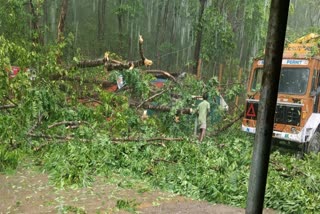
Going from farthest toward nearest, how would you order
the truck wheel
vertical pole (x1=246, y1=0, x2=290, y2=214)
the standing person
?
the standing person
the truck wheel
vertical pole (x1=246, y1=0, x2=290, y2=214)

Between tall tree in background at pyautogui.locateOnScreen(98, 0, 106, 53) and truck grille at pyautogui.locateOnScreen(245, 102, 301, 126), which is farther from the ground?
tall tree in background at pyautogui.locateOnScreen(98, 0, 106, 53)

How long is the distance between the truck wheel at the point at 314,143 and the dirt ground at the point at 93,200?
5.28 meters

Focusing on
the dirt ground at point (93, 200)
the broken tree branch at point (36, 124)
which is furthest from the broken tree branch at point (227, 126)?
the dirt ground at point (93, 200)

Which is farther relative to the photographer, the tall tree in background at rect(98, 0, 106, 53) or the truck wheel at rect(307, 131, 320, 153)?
the tall tree in background at rect(98, 0, 106, 53)

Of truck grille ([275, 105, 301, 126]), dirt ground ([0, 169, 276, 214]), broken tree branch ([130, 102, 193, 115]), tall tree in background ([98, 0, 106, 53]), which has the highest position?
tall tree in background ([98, 0, 106, 53])

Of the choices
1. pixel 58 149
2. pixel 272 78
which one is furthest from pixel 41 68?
pixel 272 78

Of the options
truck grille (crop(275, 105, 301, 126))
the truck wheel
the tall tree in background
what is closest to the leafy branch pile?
truck grille (crop(275, 105, 301, 126))

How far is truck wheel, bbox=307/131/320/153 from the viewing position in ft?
32.5

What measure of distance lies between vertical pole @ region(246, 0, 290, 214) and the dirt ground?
3.13 metres

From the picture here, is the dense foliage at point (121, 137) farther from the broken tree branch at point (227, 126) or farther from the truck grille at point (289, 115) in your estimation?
the truck grille at point (289, 115)

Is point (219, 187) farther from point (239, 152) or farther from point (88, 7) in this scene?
point (88, 7)

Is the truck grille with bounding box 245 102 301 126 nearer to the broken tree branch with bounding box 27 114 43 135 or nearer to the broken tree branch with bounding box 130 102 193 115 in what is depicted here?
the broken tree branch with bounding box 130 102 193 115

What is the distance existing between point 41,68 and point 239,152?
5189 millimetres

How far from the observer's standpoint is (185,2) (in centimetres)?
2955
